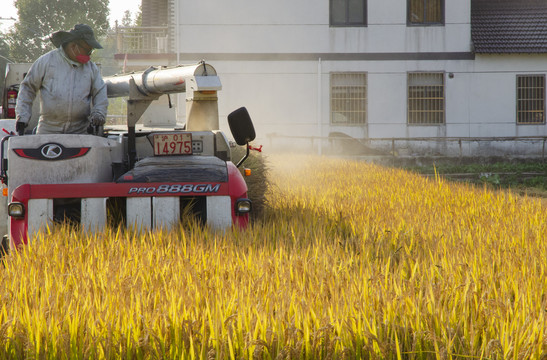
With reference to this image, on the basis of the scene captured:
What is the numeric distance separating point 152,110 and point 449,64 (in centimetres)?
1998

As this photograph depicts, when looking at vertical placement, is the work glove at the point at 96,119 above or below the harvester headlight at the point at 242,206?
above

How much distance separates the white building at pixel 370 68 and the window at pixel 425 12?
0.04m

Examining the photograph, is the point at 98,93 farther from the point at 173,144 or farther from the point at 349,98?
the point at 349,98

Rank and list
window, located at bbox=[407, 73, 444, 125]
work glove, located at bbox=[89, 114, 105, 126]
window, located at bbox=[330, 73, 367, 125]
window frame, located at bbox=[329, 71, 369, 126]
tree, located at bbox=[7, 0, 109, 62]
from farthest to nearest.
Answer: tree, located at bbox=[7, 0, 109, 62] → window, located at bbox=[407, 73, 444, 125] → window, located at bbox=[330, 73, 367, 125] → window frame, located at bbox=[329, 71, 369, 126] → work glove, located at bbox=[89, 114, 105, 126]

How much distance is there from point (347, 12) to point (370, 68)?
7.40ft

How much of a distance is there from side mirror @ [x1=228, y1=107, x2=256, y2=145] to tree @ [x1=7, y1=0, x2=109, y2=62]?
204 ft

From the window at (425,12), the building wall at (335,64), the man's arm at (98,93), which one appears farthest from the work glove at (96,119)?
the window at (425,12)

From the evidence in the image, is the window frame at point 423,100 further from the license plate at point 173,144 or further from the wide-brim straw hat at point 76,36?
the wide-brim straw hat at point 76,36

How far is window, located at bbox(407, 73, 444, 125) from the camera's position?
29.3 meters

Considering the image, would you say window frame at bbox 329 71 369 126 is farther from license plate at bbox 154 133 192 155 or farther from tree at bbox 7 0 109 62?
tree at bbox 7 0 109 62

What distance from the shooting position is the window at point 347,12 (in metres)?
29.3

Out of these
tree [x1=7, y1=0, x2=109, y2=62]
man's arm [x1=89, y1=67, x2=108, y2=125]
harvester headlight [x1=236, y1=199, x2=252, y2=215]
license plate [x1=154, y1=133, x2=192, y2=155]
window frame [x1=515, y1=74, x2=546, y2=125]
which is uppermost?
tree [x1=7, y1=0, x2=109, y2=62]

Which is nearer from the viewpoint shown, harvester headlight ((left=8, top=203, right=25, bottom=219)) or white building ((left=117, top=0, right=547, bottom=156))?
harvester headlight ((left=8, top=203, right=25, bottom=219))

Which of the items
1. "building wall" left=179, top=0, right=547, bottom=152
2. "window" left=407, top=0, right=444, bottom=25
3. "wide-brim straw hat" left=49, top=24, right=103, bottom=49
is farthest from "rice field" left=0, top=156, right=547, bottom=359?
"window" left=407, top=0, right=444, bottom=25
